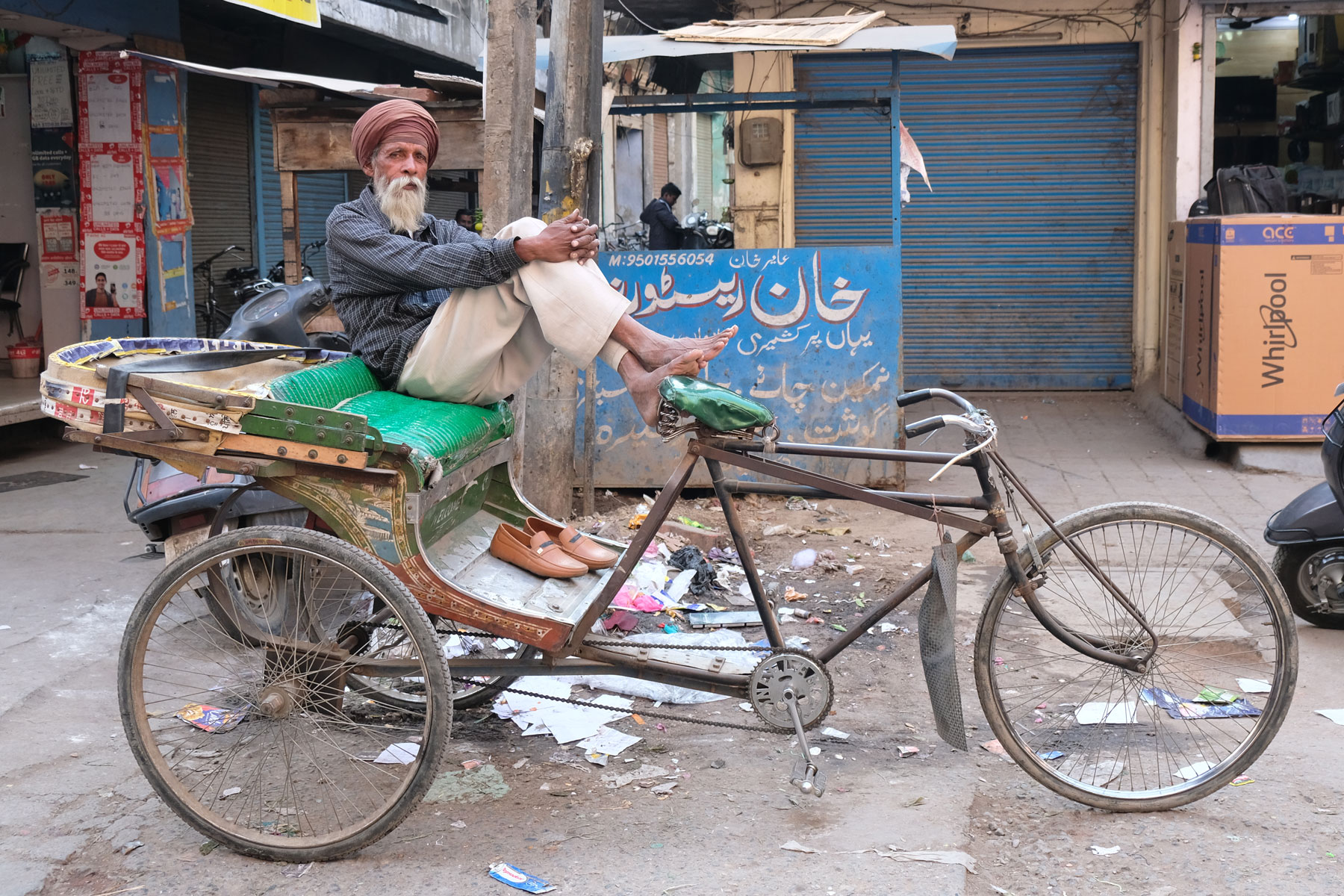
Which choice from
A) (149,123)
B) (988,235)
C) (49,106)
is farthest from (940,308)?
(49,106)

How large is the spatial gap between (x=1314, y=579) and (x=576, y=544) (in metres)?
2.81

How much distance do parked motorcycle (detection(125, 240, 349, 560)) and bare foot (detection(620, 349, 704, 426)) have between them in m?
1.23

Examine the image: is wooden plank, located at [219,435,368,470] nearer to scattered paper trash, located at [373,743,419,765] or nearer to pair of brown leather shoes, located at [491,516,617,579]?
pair of brown leather shoes, located at [491,516,617,579]

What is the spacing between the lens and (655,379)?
3041 millimetres

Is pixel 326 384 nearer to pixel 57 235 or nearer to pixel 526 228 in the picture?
pixel 526 228

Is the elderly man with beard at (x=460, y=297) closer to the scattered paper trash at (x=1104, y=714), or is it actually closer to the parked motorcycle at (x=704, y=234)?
the scattered paper trash at (x=1104, y=714)

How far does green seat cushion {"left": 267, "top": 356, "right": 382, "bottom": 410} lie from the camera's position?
3.12m

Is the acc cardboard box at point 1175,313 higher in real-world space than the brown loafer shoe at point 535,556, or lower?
higher

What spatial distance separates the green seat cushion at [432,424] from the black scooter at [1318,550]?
116 inches

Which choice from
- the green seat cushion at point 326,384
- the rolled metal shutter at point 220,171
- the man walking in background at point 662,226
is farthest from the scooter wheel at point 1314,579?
the rolled metal shutter at point 220,171

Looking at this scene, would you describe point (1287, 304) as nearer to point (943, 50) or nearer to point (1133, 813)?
point (943, 50)

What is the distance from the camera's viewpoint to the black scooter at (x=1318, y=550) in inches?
172

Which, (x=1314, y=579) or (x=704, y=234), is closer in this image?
(x=1314, y=579)

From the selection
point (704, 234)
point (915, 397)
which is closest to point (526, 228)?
point (915, 397)
